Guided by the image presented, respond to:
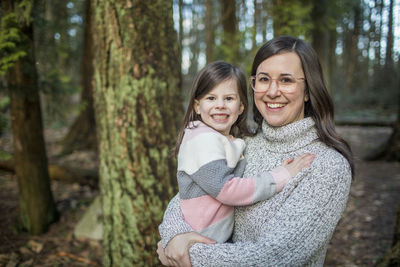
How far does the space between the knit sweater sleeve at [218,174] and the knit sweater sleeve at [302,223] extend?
15cm

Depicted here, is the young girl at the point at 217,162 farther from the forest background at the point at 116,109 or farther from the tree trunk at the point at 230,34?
the tree trunk at the point at 230,34

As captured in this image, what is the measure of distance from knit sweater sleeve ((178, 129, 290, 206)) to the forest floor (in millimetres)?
Answer: 1385

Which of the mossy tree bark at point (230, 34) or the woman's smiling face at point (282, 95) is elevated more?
the mossy tree bark at point (230, 34)

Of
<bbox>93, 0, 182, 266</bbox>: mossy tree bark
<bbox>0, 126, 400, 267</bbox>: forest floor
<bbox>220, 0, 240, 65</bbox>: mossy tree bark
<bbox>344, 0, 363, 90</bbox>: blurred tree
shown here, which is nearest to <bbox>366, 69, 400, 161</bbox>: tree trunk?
<bbox>0, 126, 400, 267</bbox>: forest floor

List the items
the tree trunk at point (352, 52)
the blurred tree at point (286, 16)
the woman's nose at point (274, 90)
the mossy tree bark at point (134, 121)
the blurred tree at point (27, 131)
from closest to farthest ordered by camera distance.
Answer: the woman's nose at point (274, 90) < the mossy tree bark at point (134, 121) < the blurred tree at point (27, 131) < the blurred tree at point (286, 16) < the tree trunk at point (352, 52)

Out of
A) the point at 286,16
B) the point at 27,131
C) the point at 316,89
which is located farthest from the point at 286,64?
the point at 286,16

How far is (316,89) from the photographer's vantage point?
1695 mm

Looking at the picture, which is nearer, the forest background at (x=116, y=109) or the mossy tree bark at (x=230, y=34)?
the forest background at (x=116, y=109)

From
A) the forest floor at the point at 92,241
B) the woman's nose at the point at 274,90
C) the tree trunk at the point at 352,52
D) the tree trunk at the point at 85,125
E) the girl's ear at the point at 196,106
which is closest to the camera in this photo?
the woman's nose at the point at 274,90

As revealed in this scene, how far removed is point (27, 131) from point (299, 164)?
3346 millimetres

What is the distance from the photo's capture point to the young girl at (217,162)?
1.65 metres

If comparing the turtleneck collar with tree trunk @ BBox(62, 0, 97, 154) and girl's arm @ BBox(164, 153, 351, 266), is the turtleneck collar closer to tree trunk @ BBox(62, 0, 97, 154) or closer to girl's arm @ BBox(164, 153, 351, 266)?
girl's arm @ BBox(164, 153, 351, 266)

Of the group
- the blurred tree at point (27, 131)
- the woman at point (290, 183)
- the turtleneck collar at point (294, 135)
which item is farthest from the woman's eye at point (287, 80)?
the blurred tree at point (27, 131)

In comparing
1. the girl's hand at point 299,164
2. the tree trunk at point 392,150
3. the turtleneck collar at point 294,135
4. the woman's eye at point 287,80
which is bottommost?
the tree trunk at point 392,150
